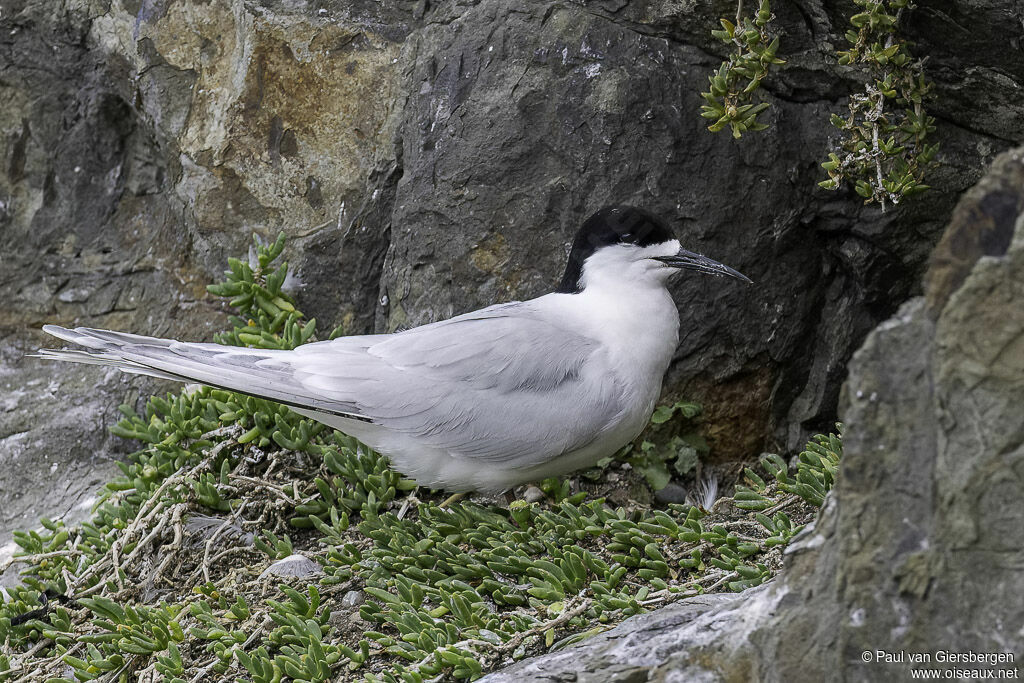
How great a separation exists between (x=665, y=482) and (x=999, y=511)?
2.46 m

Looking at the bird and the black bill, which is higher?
the black bill

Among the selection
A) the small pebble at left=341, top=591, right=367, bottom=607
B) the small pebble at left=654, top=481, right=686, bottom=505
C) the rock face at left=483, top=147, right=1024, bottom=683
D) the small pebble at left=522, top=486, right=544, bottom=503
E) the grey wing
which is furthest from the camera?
the small pebble at left=654, top=481, right=686, bottom=505

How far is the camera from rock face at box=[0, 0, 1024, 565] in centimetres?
409

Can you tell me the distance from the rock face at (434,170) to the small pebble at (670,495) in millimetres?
317

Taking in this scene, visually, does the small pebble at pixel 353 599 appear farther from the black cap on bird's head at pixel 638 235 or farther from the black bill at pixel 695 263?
the black bill at pixel 695 263

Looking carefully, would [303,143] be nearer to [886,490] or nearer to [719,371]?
[719,371]

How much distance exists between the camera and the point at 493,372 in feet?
10.9

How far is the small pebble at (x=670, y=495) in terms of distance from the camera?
4.06m

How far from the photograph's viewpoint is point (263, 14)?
15.3 ft

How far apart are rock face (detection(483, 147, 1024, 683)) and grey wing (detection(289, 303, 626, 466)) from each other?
1440mm
